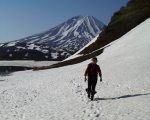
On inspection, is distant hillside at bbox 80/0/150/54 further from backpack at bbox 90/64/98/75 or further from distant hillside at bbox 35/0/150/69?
backpack at bbox 90/64/98/75

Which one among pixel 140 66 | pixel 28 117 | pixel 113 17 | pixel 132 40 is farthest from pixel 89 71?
pixel 113 17

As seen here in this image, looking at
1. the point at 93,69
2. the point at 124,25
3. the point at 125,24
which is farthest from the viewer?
the point at 125,24

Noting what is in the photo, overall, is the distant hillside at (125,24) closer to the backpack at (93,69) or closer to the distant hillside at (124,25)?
the distant hillside at (124,25)

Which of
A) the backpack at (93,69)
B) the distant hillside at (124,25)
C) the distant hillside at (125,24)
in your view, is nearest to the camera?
the backpack at (93,69)

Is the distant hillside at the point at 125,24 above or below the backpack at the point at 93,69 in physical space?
above

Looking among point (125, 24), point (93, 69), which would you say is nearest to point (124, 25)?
point (125, 24)

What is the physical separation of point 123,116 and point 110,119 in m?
0.70

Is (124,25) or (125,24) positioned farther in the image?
(125,24)

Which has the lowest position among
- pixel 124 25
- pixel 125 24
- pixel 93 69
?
pixel 93 69

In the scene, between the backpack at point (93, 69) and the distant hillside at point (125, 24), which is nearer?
the backpack at point (93, 69)

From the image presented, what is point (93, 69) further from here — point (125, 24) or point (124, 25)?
point (125, 24)

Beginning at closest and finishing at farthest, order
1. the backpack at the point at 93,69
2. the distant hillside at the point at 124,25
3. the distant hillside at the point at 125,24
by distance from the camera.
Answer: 1. the backpack at the point at 93,69
2. the distant hillside at the point at 124,25
3. the distant hillside at the point at 125,24

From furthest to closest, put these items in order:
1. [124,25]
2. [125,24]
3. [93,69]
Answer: [125,24] → [124,25] → [93,69]

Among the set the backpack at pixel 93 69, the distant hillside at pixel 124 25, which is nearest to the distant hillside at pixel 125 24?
the distant hillside at pixel 124 25
